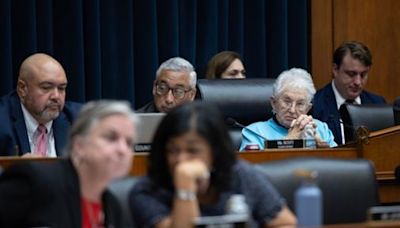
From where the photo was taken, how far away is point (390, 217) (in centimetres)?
317

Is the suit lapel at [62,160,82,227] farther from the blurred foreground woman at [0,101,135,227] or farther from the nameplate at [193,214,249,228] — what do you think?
the nameplate at [193,214,249,228]

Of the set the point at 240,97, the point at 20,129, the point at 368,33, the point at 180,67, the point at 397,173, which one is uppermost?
the point at 368,33

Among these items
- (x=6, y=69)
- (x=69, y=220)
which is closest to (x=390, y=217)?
(x=69, y=220)

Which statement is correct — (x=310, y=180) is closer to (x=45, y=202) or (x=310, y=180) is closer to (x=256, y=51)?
(x=45, y=202)

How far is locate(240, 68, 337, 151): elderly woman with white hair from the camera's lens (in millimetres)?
5582

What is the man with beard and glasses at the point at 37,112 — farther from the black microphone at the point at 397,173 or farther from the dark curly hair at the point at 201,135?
the dark curly hair at the point at 201,135

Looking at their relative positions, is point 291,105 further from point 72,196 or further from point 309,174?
point 72,196

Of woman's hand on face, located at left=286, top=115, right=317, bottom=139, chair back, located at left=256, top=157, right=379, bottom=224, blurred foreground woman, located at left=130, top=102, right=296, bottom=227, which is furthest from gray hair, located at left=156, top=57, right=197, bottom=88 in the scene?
blurred foreground woman, located at left=130, top=102, right=296, bottom=227

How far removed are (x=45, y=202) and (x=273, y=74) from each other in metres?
4.52

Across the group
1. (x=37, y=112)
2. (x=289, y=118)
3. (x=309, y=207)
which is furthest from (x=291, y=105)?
(x=309, y=207)

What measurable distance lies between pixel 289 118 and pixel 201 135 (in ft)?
8.37

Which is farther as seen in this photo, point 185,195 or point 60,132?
point 60,132

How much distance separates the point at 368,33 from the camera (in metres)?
7.68

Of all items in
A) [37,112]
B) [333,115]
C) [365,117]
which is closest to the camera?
[37,112]
